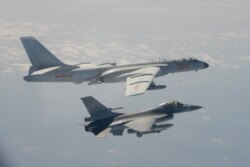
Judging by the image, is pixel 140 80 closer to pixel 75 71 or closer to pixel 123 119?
pixel 123 119

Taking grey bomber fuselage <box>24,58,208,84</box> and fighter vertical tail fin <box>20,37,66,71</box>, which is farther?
fighter vertical tail fin <box>20,37,66,71</box>

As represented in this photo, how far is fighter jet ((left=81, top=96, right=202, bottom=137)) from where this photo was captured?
50891 millimetres

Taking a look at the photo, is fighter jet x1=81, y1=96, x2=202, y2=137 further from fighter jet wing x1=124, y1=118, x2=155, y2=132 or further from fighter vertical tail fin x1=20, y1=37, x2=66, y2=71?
fighter vertical tail fin x1=20, y1=37, x2=66, y2=71

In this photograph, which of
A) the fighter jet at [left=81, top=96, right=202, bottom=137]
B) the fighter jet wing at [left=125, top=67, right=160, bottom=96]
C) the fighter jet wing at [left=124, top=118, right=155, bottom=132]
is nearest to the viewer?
the fighter jet wing at [left=124, top=118, right=155, bottom=132]

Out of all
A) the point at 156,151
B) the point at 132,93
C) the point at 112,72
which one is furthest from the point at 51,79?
the point at 156,151

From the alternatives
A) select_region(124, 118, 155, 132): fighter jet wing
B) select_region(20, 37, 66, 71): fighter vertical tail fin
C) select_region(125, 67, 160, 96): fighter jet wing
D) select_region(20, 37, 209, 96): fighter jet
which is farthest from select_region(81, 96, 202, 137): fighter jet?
select_region(20, 37, 66, 71): fighter vertical tail fin

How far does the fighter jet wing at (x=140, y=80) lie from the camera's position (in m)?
50.5

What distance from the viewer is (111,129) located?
2044 inches

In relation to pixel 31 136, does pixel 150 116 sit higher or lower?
higher

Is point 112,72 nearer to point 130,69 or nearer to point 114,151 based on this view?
point 130,69

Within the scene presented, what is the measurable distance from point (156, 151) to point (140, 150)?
9.01m

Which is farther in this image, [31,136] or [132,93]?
[31,136]

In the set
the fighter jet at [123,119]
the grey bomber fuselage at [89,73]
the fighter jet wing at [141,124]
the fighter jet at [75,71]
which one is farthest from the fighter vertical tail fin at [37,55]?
the fighter jet wing at [141,124]

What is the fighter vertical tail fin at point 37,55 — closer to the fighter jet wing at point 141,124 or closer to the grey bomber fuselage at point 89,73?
the grey bomber fuselage at point 89,73
